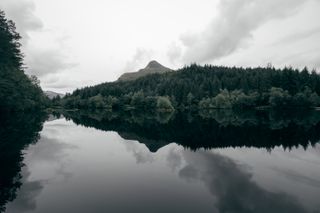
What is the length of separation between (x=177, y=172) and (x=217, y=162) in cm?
516

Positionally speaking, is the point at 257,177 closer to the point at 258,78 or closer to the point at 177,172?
the point at 177,172

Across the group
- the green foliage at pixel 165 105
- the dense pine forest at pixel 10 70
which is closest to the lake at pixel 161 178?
the dense pine forest at pixel 10 70

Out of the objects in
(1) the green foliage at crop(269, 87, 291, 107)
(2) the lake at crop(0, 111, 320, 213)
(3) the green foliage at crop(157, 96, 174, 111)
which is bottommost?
(2) the lake at crop(0, 111, 320, 213)

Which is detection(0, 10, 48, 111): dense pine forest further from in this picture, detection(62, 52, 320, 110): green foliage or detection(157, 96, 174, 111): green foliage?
detection(62, 52, 320, 110): green foliage

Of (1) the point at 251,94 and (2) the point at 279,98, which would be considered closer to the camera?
(2) the point at 279,98

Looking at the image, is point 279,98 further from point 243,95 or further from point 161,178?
point 161,178

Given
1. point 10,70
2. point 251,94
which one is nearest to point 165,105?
point 251,94

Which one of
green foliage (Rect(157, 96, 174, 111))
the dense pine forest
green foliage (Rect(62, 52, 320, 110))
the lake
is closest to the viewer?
the lake

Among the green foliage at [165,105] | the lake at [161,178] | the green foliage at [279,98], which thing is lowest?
the lake at [161,178]

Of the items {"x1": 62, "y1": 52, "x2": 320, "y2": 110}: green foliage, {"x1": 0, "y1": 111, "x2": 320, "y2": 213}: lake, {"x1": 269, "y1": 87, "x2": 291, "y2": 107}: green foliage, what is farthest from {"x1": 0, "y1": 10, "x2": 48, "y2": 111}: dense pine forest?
{"x1": 269, "y1": 87, "x2": 291, "y2": 107}: green foliage

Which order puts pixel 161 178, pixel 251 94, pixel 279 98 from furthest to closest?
pixel 251 94
pixel 279 98
pixel 161 178

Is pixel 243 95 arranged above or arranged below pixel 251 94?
below

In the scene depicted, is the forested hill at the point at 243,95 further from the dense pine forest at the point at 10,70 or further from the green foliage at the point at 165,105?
the dense pine forest at the point at 10,70

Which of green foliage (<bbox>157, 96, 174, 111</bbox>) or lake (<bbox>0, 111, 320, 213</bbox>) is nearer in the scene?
lake (<bbox>0, 111, 320, 213</bbox>)
